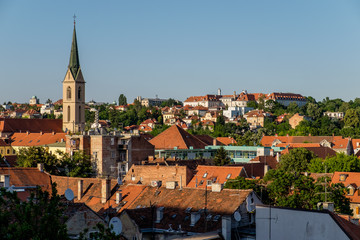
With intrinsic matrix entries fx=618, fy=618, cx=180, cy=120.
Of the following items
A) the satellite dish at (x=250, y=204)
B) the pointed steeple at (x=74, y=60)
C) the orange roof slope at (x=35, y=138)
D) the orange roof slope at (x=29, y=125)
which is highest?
the pointed steeple at (x=74, y=60)

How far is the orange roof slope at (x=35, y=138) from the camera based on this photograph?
250 ft

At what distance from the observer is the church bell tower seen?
92.8 m

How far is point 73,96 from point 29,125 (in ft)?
29.1

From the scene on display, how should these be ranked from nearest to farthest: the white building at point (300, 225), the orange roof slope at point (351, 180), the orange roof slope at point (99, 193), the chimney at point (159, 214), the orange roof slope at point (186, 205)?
the white building at point (300, 225)
the orange roof slope at point (186, 205)
the chimney at point (159, 214)
the orange roof slope at point (99, 193)
the orange roof slope at point (351, 180)

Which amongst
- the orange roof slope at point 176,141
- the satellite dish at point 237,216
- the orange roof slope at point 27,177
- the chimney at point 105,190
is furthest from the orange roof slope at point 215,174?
the orange roof slope at point 176,141

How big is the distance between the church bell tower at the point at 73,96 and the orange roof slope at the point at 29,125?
305cm

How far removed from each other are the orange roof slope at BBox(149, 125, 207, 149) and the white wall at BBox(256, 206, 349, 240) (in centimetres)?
4606

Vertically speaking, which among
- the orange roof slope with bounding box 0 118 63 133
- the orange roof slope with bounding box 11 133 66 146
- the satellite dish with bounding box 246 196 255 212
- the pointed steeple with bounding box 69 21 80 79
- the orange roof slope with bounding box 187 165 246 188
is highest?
the pointed steeple with bounding box 69 21 80 79

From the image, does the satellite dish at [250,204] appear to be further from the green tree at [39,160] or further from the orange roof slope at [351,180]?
the green tree at [39,160]

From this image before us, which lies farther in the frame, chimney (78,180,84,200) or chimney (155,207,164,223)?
chimney (78,180,84,200)

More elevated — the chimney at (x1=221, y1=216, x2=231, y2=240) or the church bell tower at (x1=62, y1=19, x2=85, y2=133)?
the church bell tower at (x1=62, y1=19, x2=85, y2=133)

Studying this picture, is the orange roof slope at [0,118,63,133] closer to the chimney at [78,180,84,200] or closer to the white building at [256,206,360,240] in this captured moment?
the chimney at [78,180,84,200]

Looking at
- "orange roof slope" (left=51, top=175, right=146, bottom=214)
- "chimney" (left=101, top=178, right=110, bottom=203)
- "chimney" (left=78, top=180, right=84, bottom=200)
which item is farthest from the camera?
"chimney" (left=78, top=180, right=84, bottom=200)

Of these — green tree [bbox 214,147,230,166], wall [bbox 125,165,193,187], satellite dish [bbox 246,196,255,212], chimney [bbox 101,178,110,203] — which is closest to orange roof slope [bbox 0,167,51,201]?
chimney [bbox 101,178,110,203]
